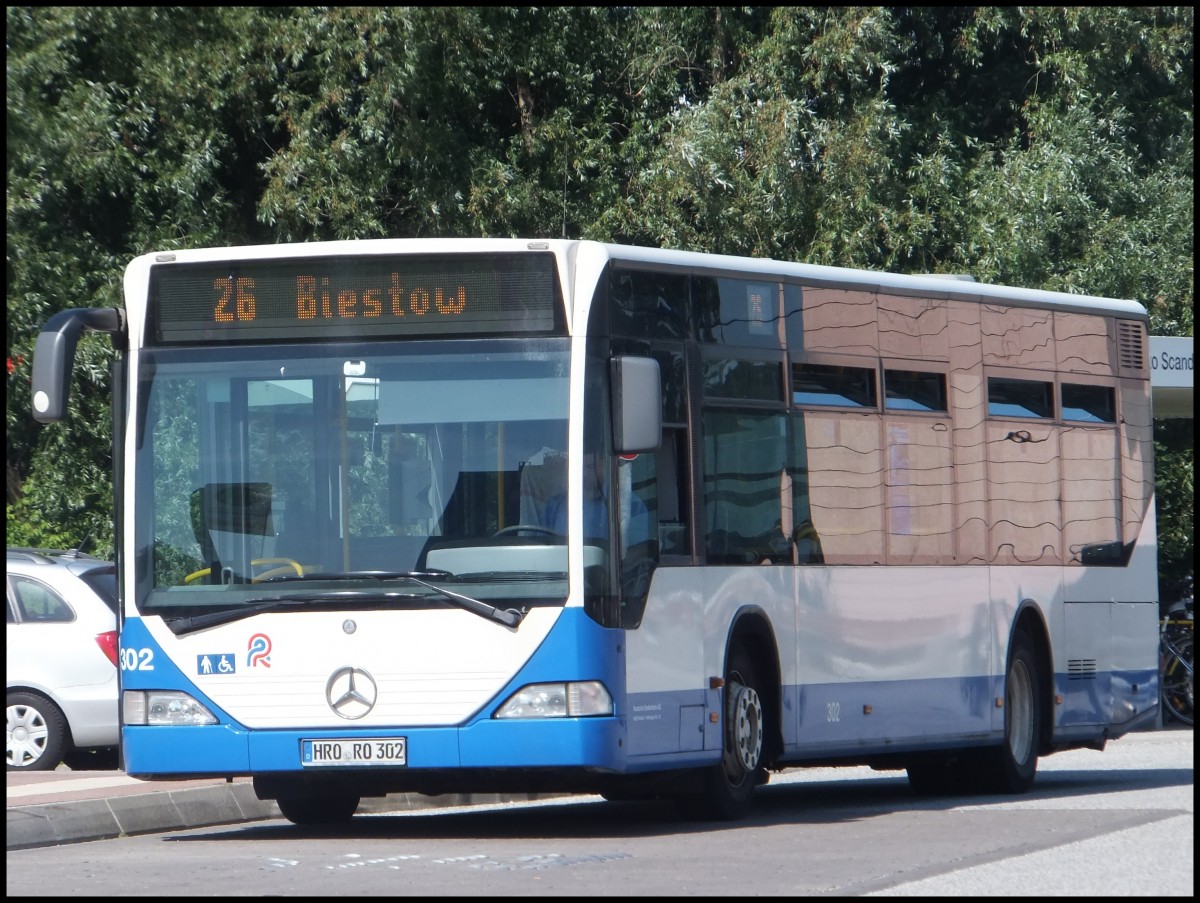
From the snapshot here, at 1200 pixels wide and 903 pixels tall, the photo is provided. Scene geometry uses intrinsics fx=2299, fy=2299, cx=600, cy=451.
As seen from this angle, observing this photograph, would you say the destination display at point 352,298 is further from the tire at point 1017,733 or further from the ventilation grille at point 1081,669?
the ventilation grille at point 1081,669

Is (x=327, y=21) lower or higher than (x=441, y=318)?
higher

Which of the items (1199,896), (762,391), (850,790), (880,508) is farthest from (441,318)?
(850,790)

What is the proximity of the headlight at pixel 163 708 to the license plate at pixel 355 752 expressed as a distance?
53cm

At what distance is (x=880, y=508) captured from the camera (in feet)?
43.8

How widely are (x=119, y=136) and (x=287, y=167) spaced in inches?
64.1

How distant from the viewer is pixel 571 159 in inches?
938

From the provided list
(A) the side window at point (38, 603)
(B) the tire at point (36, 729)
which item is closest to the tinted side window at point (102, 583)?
(A) the side window at point (38, 603)

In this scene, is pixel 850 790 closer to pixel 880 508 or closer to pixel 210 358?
pixel 880 508

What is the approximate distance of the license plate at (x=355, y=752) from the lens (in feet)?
36.1

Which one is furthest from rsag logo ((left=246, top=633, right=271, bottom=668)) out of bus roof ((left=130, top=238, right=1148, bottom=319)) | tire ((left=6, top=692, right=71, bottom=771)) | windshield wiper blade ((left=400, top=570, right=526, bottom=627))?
tire ((left=6, top=692, right=71, bottom=771))

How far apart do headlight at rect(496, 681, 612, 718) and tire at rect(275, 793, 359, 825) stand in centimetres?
211

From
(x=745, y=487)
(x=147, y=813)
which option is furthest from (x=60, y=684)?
(x=745, y=487)

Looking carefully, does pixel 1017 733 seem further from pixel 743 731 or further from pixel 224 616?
pixel 224 616

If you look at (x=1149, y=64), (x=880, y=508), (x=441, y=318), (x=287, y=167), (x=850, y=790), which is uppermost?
(x=1149, y=64)
